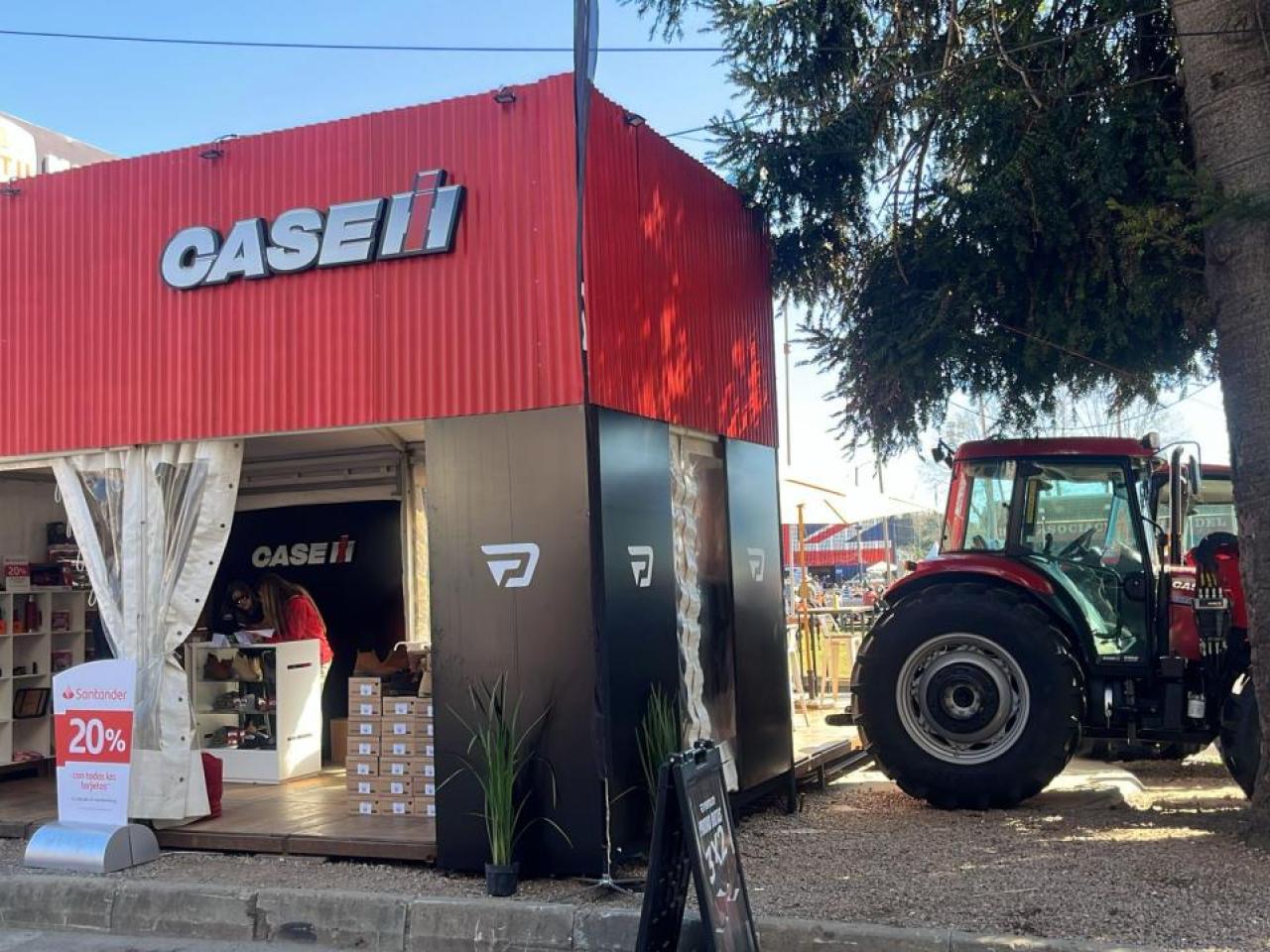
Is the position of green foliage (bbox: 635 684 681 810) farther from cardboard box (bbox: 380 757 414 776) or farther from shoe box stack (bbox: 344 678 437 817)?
cardboard box (bbox: 380 757 414 776)

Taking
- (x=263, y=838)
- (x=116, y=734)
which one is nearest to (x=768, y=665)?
(x=263, y=838)

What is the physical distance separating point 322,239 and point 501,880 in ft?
13.1

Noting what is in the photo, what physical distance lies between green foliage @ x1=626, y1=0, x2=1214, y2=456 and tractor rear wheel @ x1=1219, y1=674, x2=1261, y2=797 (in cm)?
253

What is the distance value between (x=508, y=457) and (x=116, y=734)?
3.16m

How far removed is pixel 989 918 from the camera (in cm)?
563

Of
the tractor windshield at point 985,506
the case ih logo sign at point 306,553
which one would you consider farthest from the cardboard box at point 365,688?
the tractor windshield at point 985,506

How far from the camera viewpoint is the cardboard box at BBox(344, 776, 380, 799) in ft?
26.7

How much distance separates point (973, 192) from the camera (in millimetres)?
8820

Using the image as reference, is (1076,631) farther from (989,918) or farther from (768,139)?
(768,139)

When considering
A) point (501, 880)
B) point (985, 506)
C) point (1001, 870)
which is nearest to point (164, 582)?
point (501, 880)

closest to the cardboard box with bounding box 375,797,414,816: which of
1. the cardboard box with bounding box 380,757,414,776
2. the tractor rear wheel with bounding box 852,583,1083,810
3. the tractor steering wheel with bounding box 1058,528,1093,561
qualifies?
the cardboard box with bounding box 380,757,414,776

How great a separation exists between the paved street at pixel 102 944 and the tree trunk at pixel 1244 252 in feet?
18.1

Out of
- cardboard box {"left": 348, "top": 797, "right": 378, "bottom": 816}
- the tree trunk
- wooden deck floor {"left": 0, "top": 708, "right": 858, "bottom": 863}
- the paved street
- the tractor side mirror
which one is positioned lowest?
the paved street

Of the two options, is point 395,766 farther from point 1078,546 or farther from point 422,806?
point 1078,546
